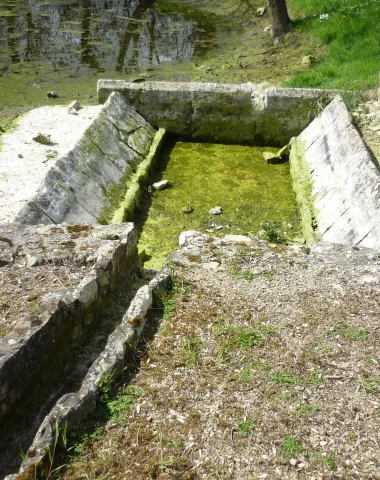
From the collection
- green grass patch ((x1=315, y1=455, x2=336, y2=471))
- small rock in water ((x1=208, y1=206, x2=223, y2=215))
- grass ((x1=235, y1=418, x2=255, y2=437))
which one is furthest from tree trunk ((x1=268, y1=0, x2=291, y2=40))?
green grass patch ((x1=315, y1=455, x2=336, y2=471))

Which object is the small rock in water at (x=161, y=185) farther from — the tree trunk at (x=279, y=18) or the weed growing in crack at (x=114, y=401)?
the tree trunk at (x=279, y=18)

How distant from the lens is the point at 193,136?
346 inches

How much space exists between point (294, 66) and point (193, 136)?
3975 millimetres

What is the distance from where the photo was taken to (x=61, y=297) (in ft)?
11.8

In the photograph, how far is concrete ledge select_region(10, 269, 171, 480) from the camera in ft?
9.03

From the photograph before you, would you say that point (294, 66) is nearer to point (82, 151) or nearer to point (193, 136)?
point (193, 136)

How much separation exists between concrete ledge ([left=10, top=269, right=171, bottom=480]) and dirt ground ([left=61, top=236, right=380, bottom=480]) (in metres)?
0.12

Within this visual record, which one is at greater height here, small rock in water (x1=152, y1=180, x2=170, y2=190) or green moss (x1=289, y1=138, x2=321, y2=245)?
green moss (x1=289, y1=138, x2=321, y2=245)

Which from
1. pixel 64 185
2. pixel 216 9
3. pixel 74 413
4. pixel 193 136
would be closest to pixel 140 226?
pixel 64 185

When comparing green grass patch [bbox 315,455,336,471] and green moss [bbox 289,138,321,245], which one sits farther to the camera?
green moss [bbox 289,138,321,245]

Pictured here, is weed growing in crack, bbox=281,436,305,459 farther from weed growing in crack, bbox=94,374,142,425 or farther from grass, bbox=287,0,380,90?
grass, bbox=287,0,380,90

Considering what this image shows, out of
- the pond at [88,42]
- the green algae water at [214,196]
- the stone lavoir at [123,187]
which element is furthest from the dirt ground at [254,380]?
the pond at [88,42]

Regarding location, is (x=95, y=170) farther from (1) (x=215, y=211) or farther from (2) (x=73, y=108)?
(2) (x=73, y=108)

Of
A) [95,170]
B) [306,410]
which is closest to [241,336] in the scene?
[306,410]
